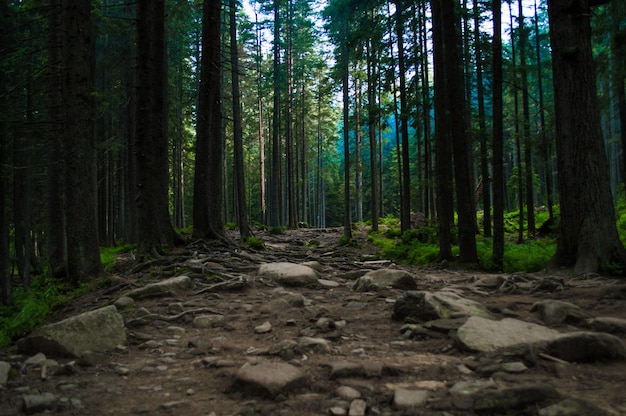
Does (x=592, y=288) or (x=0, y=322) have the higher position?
(x=592, y=288)

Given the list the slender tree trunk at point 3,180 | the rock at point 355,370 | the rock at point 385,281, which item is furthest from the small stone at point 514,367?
the slender tree trunk at point 3,180

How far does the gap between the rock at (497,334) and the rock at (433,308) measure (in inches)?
22.0

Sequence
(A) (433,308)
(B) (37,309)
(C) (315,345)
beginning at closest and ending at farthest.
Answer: (C) (315,345)
(A) (433,308)
(B) (37,309)

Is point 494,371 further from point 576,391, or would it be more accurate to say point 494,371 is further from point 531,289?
point 531,289

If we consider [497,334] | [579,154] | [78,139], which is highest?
[78,139]

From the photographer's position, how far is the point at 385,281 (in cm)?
702

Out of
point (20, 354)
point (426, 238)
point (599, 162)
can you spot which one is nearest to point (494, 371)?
point (20, 354)

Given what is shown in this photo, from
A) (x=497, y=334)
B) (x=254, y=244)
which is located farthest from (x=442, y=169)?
(x=497, y=334)

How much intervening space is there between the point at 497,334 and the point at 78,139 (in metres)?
8.14

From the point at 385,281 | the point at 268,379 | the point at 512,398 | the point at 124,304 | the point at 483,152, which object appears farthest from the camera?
the point at 483,152

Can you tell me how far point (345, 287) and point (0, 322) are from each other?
6919mm

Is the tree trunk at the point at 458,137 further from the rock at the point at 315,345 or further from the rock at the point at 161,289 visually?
the rock at the point at 315,345

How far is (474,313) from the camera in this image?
4605 millimetres

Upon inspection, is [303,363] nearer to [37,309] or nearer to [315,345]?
[315,345]
